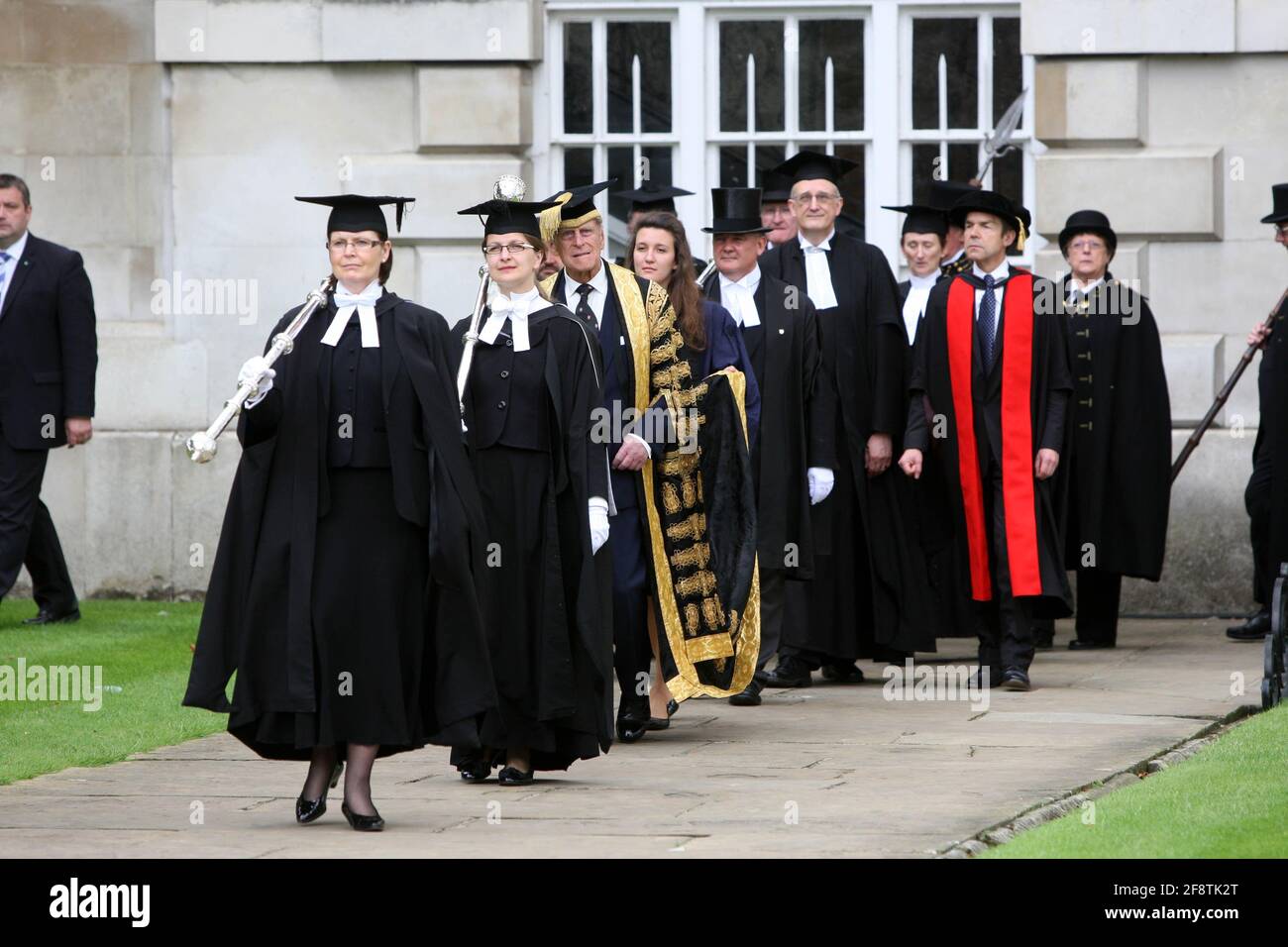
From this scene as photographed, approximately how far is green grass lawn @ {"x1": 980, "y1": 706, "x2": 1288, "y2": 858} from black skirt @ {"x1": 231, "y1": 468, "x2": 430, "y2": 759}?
1.83 metres

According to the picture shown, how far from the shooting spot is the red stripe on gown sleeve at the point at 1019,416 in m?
10.7

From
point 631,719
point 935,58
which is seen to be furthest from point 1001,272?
point 935,58

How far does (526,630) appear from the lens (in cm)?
796

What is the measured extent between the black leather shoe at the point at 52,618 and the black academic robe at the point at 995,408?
4.71 metres

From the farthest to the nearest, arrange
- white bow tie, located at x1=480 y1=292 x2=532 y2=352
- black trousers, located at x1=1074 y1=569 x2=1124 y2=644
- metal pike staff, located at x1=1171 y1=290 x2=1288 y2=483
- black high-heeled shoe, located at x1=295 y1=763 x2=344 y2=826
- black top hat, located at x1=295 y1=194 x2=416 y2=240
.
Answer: metal pike staff, located at x1=1171 y1=290 x2=1288 y2=483, black trousers, located at x1=1074 y1=569 x2=1124 y2=644, white bow tie, located at x1=480 y1=292 x2=532 y2=352, black top hat, located at x1=295 y1=194 x2=416 y2=240, black high-heeled shoe, located at x1=295 y1=763 x2=344 y2=826

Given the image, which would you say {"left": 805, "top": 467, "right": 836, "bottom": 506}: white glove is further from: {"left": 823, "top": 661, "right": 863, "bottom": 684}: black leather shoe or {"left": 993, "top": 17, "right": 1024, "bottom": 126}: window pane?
{"left": 993, "top": 17, "right": 1024, "bottom": 126}: window pane

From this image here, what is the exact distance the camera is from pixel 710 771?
27.2 ft

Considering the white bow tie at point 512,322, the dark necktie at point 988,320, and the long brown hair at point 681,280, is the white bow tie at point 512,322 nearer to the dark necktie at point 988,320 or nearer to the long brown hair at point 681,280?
the long brown hair at point 681,280

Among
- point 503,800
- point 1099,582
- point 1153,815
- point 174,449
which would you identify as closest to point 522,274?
point 503,800

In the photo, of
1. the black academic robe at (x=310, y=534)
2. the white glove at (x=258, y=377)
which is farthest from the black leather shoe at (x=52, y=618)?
the white glove at (x=258, y=377)

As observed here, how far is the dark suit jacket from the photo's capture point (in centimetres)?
1221

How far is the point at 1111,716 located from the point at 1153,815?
113 inches

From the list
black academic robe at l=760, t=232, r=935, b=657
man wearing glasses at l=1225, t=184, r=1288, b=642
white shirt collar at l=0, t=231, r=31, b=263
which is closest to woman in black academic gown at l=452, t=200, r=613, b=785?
black academic robe at l=760, t=232, r=935, b=657
